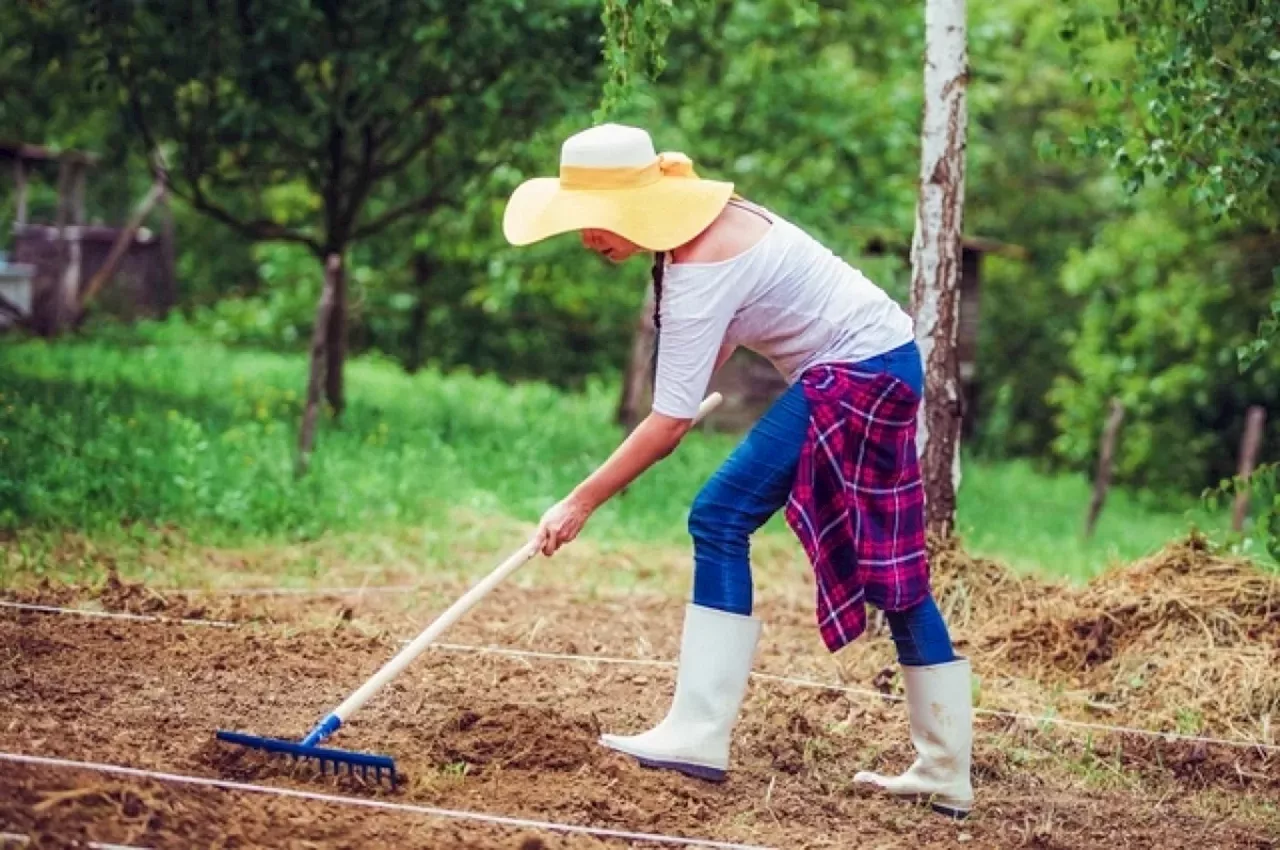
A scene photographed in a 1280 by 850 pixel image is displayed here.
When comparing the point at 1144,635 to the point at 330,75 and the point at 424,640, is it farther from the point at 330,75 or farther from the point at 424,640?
the point at 330,75

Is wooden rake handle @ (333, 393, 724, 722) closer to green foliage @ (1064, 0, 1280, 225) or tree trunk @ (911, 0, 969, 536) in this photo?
tree trunk @ (911, 0, 969, 536)

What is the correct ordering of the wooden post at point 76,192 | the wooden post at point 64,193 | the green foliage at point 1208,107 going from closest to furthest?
1. the green foliage at point 1208,107
2. the wooden post at point 64,193
3. the wooden post at point 76,192

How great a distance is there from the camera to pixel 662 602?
307 inches

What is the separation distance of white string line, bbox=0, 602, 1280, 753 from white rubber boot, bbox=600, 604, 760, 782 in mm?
1252

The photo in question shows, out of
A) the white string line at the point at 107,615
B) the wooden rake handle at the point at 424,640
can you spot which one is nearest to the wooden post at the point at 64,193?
the white string line at the point at 107,615

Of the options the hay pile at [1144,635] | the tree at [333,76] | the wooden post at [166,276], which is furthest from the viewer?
the wooden post at [166,276]

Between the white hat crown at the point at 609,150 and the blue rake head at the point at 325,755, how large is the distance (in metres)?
1.50

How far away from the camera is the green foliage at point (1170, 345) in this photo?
17.2 metres

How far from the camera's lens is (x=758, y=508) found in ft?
15.3

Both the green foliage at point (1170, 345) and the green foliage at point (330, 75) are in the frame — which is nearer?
the green foliage at point (330, 75)

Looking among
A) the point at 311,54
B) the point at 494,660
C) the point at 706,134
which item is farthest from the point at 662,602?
the point at 706,134

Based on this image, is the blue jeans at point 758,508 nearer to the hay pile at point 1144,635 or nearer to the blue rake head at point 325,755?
the blue rake head at point 325,755

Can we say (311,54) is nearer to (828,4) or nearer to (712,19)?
(712,19)

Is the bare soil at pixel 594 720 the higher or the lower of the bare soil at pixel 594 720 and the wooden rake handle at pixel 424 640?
the lower
